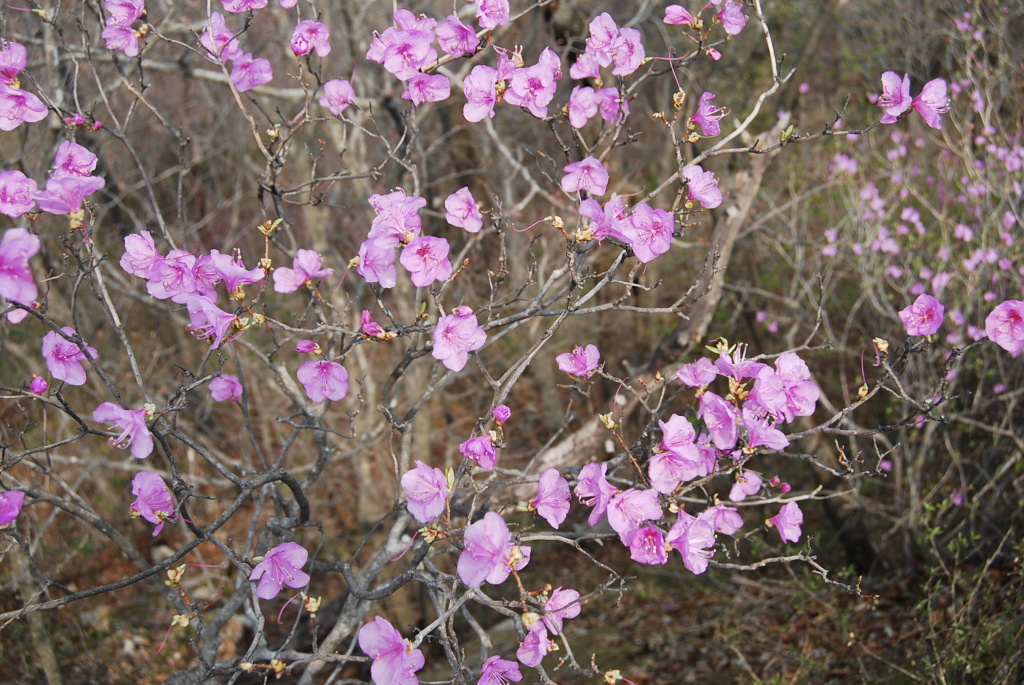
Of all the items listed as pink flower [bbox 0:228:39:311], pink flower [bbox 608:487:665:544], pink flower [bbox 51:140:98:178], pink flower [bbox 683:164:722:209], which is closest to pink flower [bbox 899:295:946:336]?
pink flower [bbox 683:164:722:209]

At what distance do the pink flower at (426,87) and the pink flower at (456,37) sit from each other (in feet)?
0.29

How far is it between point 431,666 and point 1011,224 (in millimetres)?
4521

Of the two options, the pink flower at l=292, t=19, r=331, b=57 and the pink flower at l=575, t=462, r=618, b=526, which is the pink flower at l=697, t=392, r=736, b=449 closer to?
the pink flower at l=575, t=462, r=618, b=526

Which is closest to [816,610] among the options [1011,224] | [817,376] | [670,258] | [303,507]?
[817,376]

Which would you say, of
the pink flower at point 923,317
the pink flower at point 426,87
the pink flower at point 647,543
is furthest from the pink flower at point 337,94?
the pink flower at point 923,317

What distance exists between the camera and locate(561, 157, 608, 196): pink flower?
191cm

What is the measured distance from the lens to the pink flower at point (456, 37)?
1.93m

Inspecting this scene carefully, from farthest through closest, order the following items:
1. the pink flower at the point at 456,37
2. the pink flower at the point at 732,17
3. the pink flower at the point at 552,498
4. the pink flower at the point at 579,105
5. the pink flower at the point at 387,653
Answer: the pink flower at the point at 732,17 < the pink flower at the point at 579,105 < the pink flower at the point at 456,37 < the pink flower at the point at 552,498 < the pink flower at the point at 387,653

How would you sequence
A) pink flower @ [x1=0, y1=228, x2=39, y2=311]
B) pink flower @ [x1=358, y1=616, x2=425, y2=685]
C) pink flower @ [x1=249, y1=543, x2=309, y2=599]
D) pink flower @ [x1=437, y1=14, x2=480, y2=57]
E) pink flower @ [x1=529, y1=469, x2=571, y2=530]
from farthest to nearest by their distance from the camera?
1. pink flower @ [x1=437, y1=14, x2=480, y2=57]
2. pink flower @ [x1=249, y1=543, x2=309, y2=599]
3. pink flower @ [x1=529, y1=469, x2=571, y2=530]
4. pink flower @ [x1=358, y1=616, x2=425, y2=685]
5. pink flower @ [x1=0, y1=228, x2=39, y2=311]

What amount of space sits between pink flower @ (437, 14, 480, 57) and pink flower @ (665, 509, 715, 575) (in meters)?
1.28

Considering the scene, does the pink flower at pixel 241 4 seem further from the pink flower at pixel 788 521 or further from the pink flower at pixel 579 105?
the pink flower at pixel 788 521

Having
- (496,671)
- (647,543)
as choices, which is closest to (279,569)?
(496,671)

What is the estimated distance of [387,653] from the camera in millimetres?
1648

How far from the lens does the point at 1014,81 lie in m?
5.68
